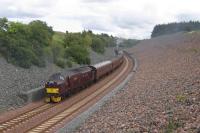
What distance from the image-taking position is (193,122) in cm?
1736

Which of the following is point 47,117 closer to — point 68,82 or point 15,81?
point 68,82

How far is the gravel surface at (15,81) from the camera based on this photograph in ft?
114

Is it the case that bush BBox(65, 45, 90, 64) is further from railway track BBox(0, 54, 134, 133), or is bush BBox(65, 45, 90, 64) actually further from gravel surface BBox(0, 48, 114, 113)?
railway track BBox(0, 54, 134, 133)

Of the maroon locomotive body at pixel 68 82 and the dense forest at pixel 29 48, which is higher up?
the dense forest at pixel 29 48

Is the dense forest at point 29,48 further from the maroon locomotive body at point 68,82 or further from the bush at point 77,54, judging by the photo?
the maroon locomotive body at point 68,82

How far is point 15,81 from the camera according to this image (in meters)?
39.7

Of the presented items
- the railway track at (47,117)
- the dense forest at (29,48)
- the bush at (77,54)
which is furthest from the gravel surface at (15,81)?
the bush at (77,54)

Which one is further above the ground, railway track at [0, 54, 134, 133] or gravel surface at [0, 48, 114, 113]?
gravel surface at [0, 48, 114, 113]

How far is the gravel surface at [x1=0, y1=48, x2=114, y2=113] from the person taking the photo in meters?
34.8

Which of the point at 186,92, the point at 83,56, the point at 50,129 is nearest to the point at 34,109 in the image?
the point at 50,129

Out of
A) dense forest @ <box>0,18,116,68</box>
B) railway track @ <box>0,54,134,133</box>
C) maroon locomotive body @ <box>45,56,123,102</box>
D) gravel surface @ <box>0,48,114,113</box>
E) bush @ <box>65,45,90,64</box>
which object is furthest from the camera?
bush @ <box>65,45,90,64</box>

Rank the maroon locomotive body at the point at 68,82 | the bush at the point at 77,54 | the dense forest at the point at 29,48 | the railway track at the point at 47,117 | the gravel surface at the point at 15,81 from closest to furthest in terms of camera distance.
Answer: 1. the railway track at the point at 47,117
2. the gravel surface at the point at 15,81
3. the maroon locomotive body at the point at 68,82
4. the dense forest at the point at 29,48
5. the bush at the point at 77,54

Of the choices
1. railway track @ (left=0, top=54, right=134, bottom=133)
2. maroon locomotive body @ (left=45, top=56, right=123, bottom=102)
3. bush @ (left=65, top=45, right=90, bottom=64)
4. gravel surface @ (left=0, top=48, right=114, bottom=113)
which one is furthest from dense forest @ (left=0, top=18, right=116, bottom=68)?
railway track @ (left=0, top=54, right=134, bottom=133)

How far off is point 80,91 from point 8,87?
33.9 feet
